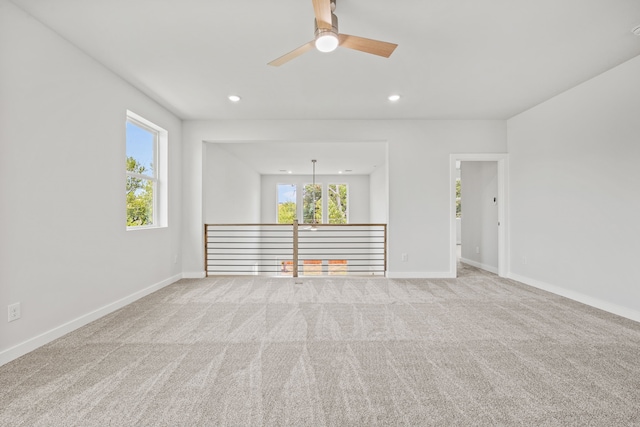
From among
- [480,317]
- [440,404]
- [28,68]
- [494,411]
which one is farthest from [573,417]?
[28,68]

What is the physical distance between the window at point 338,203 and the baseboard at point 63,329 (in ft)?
24.6

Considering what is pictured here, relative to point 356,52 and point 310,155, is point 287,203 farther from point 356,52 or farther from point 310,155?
point 356,52

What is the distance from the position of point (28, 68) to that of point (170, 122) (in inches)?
85.7

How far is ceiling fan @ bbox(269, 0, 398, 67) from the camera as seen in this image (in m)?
1.83

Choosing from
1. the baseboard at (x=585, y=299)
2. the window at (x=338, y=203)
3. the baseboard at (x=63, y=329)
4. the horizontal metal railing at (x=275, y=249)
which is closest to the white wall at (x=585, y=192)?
the baseboard at (x=585, y=299)

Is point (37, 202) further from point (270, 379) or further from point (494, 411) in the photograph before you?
point (494, 411)

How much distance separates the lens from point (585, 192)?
341 centimetres

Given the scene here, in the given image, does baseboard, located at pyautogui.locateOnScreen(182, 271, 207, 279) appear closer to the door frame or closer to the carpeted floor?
the carpeted floor

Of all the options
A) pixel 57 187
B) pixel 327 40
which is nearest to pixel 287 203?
pixel 57 187

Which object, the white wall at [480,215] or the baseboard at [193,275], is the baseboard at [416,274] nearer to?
the white wall at [480,215]

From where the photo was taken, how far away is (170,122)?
4426 millimetres

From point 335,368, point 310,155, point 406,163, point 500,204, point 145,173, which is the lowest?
point 335,368

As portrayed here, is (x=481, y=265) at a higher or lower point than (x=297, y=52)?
lower

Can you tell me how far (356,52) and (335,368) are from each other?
264 cm
